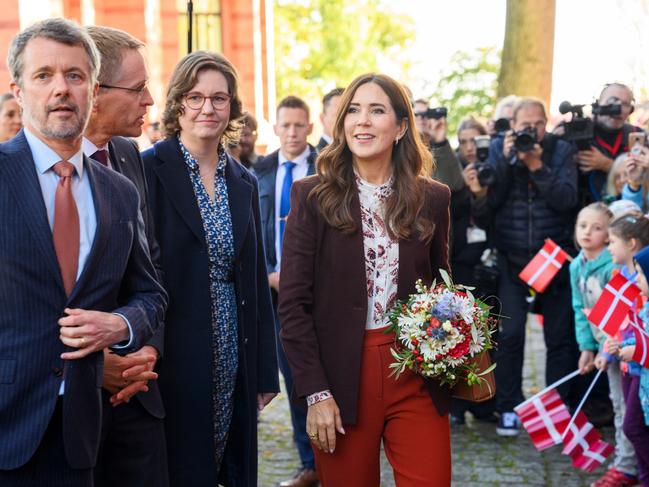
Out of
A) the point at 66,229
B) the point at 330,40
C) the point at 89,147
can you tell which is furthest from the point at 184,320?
the point at 330,40

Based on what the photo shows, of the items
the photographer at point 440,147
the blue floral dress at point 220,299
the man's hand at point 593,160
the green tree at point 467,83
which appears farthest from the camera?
→ the green tree at point 467,83

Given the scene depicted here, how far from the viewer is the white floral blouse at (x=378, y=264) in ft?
14.4

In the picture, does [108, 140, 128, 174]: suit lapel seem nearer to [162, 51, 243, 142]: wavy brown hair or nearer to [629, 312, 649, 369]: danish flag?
[162, 51, 243, 142]: wavy brown hair

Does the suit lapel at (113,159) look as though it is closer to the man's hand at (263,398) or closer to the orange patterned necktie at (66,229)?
the orange patterned necktie at (66,229)

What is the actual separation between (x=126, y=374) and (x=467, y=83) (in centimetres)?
2358

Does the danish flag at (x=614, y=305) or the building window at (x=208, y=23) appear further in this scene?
the building window at (x=208, y=23)

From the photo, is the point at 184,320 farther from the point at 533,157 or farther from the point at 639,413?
the point at 533,157

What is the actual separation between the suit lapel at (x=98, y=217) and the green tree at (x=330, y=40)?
115 feet

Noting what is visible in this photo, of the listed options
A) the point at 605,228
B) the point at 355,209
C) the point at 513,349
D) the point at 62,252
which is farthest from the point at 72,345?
the point at 513,349

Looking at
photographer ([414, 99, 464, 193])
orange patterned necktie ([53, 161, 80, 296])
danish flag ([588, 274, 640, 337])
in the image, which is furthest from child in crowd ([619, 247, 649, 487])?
orange patterned necktie ([53, 161, 80, 296])

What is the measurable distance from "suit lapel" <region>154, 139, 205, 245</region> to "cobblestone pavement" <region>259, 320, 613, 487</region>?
275cm

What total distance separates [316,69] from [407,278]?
36.5 metres

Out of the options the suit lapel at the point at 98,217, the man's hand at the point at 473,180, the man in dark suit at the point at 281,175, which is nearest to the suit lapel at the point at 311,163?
the man in dark suit at the point at 281,175

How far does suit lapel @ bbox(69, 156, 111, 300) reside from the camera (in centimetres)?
330
